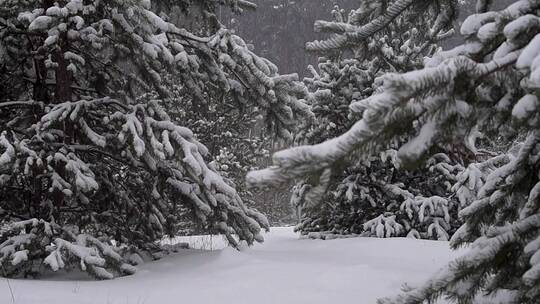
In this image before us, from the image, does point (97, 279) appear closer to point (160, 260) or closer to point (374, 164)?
point (160, 260)

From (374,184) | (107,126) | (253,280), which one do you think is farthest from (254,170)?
(374,184)

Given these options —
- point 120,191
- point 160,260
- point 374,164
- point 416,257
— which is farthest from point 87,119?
point 374,164

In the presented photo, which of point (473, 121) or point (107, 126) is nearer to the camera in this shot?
point (473, 121)

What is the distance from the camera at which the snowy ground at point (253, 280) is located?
3.80 metres

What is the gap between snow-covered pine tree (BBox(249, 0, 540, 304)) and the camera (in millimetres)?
1613

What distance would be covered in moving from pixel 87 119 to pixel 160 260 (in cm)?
186

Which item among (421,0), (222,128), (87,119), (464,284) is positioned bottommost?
(222,128)

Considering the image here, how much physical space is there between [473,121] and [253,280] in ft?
9.62

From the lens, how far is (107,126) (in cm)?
583

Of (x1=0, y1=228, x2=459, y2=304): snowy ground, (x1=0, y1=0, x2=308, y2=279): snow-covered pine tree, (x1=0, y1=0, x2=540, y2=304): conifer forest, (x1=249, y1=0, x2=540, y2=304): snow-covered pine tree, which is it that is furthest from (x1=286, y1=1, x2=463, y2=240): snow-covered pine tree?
(x1=249, y1=0, x2=540, y2=304): snow-covered pine tree

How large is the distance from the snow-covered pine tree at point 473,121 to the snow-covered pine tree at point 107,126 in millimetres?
3084

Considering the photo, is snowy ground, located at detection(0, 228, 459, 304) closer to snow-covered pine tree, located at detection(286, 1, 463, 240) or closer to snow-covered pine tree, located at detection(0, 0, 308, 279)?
snow-covered pine tree, located at detection(0, 0, 308, 279)

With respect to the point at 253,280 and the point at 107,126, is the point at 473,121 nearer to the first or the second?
the point at 253,280

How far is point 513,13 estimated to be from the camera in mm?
1953
